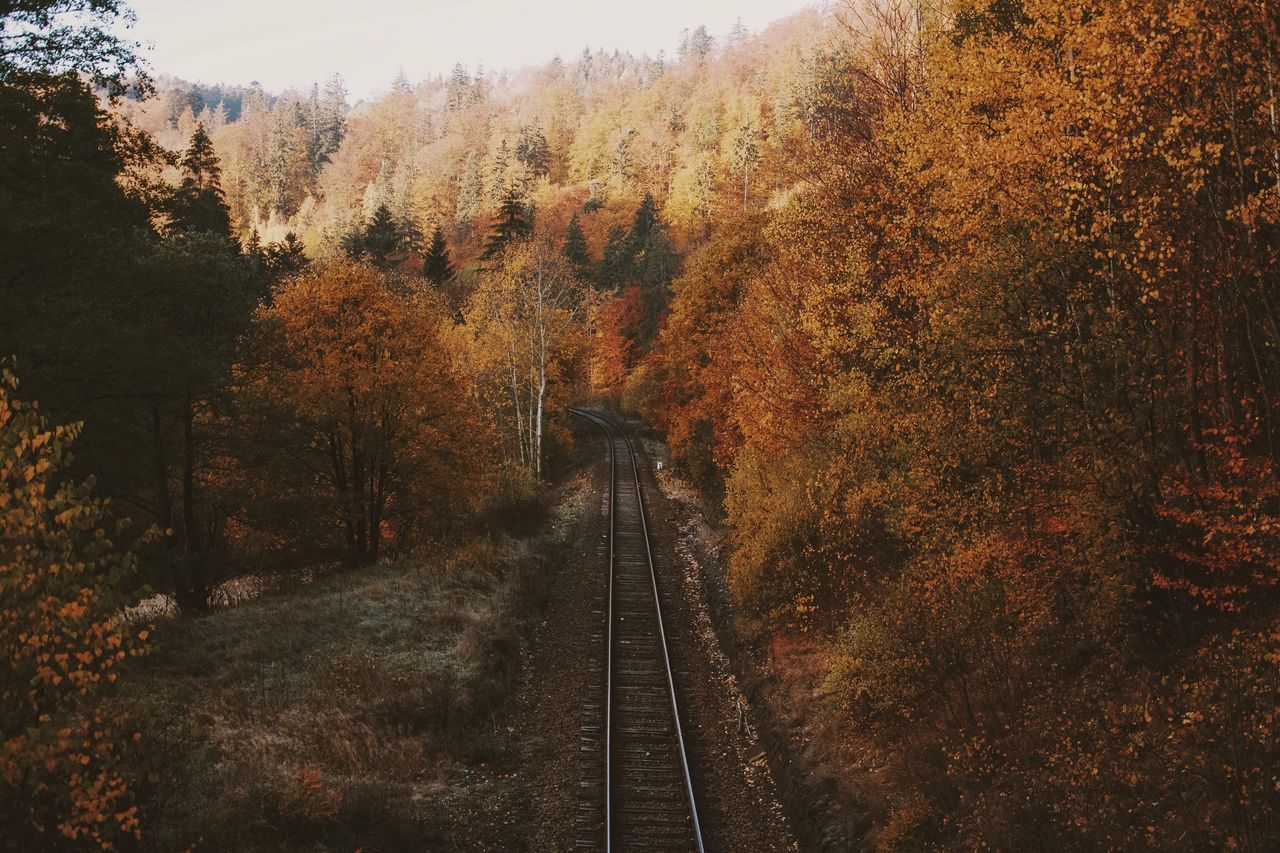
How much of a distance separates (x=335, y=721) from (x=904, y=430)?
11890mm

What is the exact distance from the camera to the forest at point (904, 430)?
25.3 feet

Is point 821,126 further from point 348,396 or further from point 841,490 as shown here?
point 348,396

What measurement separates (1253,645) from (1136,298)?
16.2ft

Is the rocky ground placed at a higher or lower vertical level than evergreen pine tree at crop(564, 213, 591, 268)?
lower

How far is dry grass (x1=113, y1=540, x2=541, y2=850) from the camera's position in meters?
10.6

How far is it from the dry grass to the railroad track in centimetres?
151

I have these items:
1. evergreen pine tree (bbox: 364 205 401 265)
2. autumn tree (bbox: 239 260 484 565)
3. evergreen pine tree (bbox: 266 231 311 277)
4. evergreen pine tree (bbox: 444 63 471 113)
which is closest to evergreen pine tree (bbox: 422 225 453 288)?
evergreen pine tree (bbox: 364 205 401 265)

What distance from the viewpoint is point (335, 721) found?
1375 centimetres

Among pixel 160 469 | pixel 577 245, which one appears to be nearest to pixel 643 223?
pixel 577 245

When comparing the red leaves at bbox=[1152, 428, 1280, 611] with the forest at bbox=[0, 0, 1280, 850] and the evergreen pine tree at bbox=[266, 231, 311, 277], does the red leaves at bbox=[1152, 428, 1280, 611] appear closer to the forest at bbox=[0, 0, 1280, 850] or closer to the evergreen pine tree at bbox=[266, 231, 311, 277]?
the forest at bbox=[0, 0, 1280, 850]

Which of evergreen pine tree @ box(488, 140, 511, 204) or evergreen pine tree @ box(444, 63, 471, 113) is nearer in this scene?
evergreen pine tree @ box(488, 140, 511, 204)

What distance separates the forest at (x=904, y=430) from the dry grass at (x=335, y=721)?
17.1 inches

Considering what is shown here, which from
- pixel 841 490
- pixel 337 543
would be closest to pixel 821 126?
pixel 841 490

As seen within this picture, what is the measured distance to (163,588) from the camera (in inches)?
864
